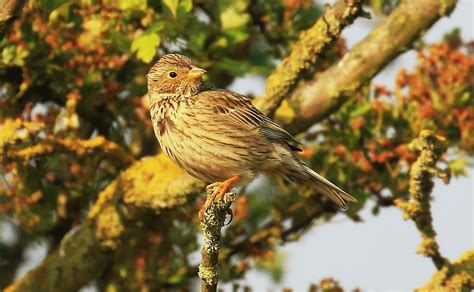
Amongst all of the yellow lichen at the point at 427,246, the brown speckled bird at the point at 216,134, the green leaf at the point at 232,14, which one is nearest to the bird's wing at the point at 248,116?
the brown speckled bird at the point at 216,134

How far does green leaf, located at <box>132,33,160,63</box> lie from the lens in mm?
7035

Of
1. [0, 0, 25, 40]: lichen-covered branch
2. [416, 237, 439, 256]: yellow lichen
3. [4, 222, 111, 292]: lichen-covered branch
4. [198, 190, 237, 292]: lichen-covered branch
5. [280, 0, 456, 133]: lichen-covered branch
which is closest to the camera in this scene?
[198, 190, 237, 292]: lichen-covered branch

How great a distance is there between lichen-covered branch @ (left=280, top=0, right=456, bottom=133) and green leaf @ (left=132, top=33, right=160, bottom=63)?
137cm

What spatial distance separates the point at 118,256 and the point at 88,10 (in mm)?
1983

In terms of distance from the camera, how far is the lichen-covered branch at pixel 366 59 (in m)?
7.84

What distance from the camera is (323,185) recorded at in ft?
24.2

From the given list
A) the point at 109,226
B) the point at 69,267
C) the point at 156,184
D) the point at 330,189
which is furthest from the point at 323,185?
the point at 69,267

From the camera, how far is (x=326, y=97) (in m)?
7.89

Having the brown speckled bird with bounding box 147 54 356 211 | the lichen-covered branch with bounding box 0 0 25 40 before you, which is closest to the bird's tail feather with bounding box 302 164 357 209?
the brown speckled bird with bounding box 147 54 356 211

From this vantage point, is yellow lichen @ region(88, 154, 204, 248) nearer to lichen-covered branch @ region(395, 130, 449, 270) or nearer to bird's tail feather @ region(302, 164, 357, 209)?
bird's tail feather @ region(302, 164, 357, 209)

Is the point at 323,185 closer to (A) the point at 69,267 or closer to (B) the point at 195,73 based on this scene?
(B) the point at 195,73

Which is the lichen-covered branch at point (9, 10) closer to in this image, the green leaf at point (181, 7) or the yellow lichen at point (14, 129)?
the yellow lichen at point (14, 129)

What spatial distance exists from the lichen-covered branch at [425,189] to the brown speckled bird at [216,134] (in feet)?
2.44

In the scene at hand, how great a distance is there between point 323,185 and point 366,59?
1.14 m
